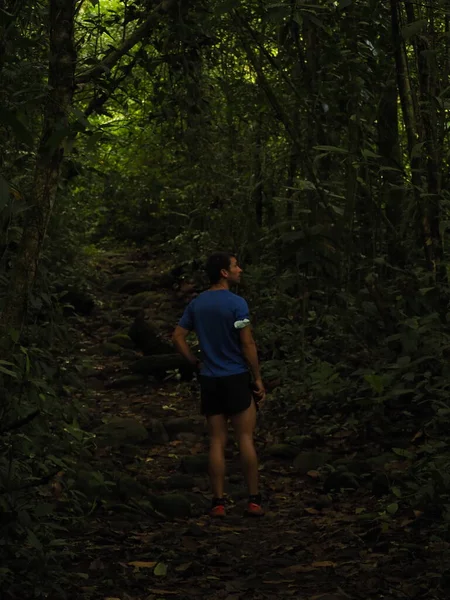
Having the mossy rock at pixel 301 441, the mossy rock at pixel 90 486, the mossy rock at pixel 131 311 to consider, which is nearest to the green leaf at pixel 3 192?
the mossy rock at pixel 90 486

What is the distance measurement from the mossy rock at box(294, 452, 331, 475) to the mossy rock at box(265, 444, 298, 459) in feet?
1.14

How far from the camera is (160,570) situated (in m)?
5.19

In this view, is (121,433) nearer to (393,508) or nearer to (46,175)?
(393,508)

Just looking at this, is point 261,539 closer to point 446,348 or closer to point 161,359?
point 446,348

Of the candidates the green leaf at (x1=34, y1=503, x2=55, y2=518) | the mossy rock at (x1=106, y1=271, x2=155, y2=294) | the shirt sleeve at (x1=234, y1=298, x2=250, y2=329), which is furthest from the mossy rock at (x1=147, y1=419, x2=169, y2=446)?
the mossy rock at (x1=106, y1=271, x2=155, y2=294)

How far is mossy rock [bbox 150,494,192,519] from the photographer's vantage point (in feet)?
21.8

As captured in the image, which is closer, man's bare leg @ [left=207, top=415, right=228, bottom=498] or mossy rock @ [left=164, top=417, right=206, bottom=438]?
man's bare leg @ [left=207, top=415, right=228, bottom=498]

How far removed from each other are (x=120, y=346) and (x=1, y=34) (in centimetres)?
975

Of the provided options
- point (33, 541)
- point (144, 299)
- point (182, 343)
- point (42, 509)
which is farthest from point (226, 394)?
point (144, 299)

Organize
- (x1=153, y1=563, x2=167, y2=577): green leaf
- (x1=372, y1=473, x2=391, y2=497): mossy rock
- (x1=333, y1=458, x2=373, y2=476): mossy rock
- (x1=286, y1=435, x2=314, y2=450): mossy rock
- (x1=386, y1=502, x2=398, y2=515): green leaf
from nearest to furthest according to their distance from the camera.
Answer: (x1=153, y1=563, x2=167, y2=577): green leaf < (x1=386, y1=502, x2=398, y2=515): green leaf < (x1=372, y1=473, x2=391, y2=497): mossy rock < (x1=333, y1=458, x2=373, y2=476): mossy rock < (x1=286, y1=435, x2=314, y2=450): mossy rock

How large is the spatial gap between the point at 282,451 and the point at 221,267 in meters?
2.42

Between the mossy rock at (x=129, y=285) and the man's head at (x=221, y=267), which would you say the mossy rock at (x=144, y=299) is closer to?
the mossy rock at (x=129, y=285)

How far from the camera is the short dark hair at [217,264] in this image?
22.2 ft

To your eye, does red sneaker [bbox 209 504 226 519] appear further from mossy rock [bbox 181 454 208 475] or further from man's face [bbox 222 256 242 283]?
man's face [bbox 222 256 242 283]
